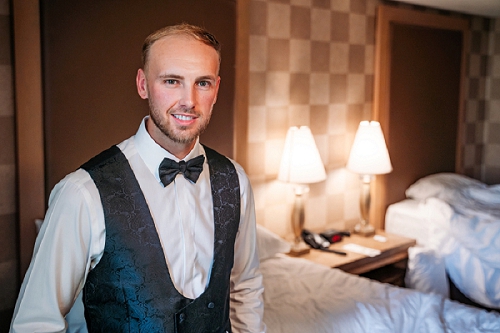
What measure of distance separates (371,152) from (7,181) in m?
2.13

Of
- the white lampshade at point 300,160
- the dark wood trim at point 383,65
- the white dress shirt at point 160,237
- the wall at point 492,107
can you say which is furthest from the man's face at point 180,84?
the wall at point 492,107

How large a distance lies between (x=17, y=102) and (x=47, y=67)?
0.19 metres

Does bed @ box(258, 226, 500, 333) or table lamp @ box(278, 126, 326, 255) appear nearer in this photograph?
bed @ box(258, 226, 500, 333)

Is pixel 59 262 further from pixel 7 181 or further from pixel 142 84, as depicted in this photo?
pixel 7 181

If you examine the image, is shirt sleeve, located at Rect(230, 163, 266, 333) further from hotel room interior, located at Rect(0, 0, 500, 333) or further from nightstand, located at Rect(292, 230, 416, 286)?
nightstand, located at Rect(292, 230, 416, 286)

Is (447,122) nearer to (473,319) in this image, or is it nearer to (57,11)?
(473,319)

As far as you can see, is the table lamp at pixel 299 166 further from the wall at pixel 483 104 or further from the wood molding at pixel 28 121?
the wall at pixel 483 104

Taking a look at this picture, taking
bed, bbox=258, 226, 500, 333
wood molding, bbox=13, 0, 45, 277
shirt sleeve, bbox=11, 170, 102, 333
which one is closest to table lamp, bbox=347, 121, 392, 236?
bed, bbox=258, 226, 500, 333

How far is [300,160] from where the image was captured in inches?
118

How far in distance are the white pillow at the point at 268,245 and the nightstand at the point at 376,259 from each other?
0.27m

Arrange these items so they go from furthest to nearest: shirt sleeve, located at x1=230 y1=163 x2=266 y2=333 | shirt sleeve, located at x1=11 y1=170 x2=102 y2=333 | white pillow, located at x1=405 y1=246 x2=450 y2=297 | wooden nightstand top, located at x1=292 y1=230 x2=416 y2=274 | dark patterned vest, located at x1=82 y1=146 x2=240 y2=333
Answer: white pillow, located at x1=405 y1=246 x2=450 y2=297
wooden nightstand top, located at x1=292 y1=230 x2=416 y2=274
shirt sleeve, located at x1=230 y1=163 x2=266 y2=333
dark patterned vest, located at x1=82 y1=146 x2=240 y2=333
shirt sleeve, located at x1=11 y1=170 x2=102 y2=333

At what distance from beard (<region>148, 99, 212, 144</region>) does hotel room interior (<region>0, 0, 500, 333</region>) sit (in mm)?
943

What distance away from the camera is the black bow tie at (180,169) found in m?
1.47

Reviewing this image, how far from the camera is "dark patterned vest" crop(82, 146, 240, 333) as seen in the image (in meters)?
1.36
